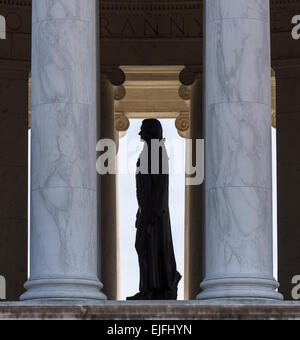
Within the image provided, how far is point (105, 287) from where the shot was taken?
143m

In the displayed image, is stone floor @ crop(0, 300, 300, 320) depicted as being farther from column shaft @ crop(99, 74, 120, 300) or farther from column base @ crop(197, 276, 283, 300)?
column shaft @ crop(99, 74, 120, 300)

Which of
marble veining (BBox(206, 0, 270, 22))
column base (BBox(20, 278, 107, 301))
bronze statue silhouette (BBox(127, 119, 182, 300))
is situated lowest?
column base (BBox(20, 278, 107, 301))

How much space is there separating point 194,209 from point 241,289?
4488 centimetres

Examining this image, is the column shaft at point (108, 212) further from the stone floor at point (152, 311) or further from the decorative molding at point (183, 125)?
the stone floor at point (152, 311)

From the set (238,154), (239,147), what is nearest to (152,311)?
(238,154)

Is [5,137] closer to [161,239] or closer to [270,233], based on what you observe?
[161,239]

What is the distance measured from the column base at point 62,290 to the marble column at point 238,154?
9180mm

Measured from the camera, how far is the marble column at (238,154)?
338 feet

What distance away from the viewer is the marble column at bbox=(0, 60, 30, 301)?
142250 millimetres

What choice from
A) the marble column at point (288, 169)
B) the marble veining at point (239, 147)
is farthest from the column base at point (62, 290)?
the marble column at point (288, 169)

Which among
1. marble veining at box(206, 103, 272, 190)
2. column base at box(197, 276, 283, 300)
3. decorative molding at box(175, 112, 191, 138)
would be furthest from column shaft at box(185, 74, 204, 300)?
column base at box(197, 276, 283, 300)

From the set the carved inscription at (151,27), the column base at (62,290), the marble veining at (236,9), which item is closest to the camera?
the column base at (62,290)

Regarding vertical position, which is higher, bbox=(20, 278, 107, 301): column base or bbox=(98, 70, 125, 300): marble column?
bbox=(98, 70, 125, 300): marble column

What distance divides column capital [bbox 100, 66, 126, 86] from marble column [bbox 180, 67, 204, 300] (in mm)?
6857
